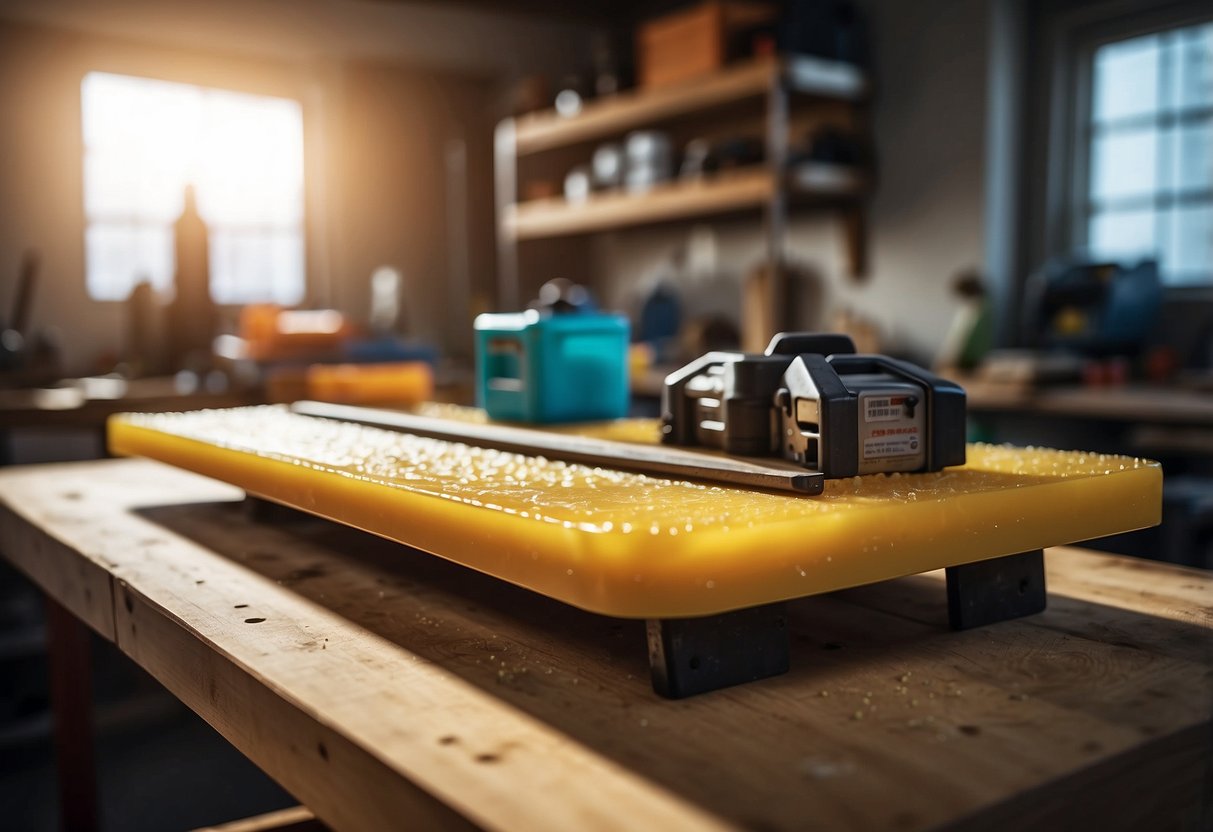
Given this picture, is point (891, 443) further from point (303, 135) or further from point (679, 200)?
point (303, 135)

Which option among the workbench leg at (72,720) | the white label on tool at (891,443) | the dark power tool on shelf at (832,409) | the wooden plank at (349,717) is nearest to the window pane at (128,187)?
the workbench leg at (72,720)

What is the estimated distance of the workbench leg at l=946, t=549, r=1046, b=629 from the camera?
2.74 feet

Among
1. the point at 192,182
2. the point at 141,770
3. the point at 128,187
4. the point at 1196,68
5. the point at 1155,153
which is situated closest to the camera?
the point at 141,770

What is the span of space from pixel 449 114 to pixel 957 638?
5289 mm

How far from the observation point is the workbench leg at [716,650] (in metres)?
0.68

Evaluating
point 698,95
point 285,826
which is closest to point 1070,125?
point 698,95

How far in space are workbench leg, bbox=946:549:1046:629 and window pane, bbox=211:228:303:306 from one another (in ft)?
16.4

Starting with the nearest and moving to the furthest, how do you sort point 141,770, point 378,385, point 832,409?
point 832,409 < point 378,385 < point 141,770

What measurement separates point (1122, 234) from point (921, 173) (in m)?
0.69

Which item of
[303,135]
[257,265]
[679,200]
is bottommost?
[257,265]

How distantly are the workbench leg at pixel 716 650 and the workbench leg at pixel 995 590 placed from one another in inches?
6.6

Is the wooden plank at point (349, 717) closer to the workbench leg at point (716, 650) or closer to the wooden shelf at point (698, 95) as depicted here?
the workbench leg at point (716, 650)

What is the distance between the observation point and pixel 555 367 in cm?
132

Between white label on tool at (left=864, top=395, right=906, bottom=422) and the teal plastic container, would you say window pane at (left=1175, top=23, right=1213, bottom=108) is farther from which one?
white label on tool at (left=864, top=395, right=906, bottom=422)
